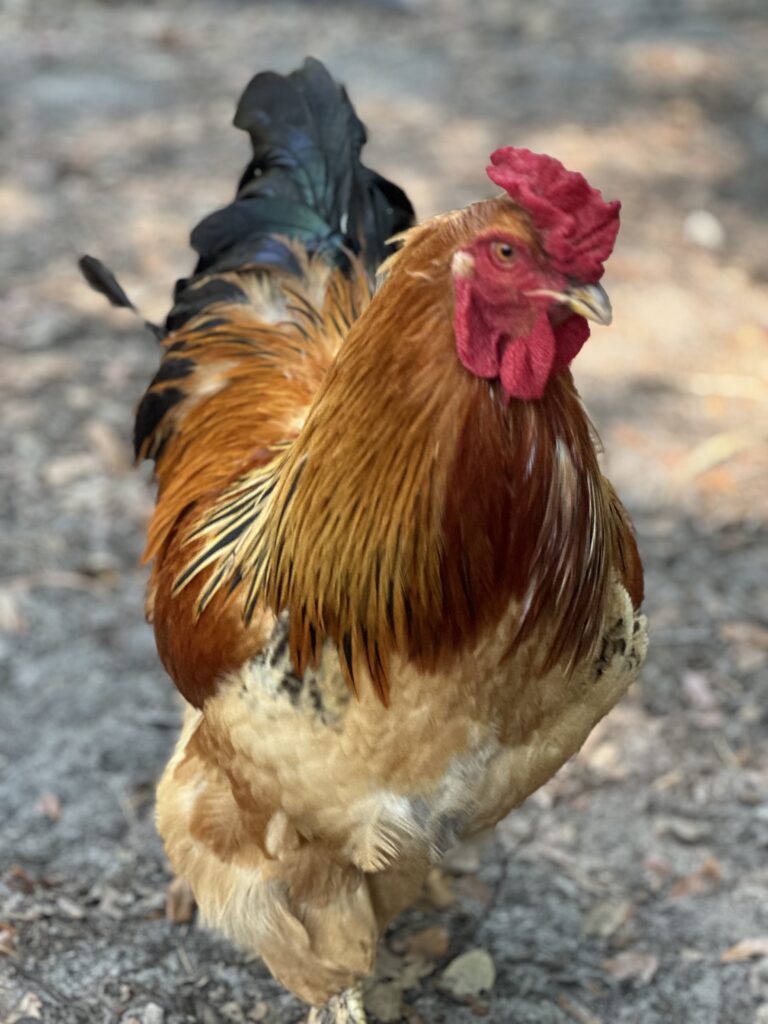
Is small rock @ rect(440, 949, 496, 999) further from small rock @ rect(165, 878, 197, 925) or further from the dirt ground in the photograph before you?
small rock @ rect(165, 878, 197, 925)

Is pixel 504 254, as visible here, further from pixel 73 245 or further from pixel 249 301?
pixel 73 245

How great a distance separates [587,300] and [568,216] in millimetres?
132

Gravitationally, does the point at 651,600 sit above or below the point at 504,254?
below

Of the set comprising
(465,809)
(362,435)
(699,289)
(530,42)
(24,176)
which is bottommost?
(465,809)

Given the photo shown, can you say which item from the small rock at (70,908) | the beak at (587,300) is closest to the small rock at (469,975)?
the small rock at (70,908)

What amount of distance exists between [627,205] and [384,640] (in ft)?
17.1

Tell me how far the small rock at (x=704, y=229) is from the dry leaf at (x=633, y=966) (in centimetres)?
432

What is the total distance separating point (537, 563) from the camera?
83.9 inches

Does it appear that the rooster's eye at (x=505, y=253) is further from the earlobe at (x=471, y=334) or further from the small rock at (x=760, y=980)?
the small rock at (x=760, y=980)

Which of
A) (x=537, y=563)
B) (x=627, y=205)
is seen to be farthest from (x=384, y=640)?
(x=627, y=205)

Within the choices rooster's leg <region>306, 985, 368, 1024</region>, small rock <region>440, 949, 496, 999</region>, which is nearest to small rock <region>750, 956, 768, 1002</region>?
small rock <region>440, 949, 496, 999</region>

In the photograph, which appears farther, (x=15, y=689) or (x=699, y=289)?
(x=699, y=289)

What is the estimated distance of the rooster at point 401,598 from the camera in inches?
77.4

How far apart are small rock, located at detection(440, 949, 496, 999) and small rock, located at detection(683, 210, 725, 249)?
4456mm
